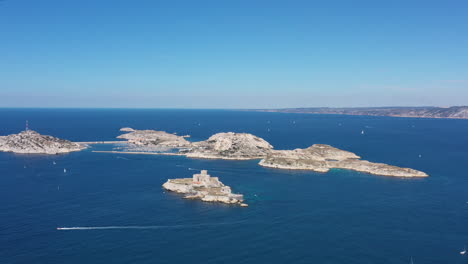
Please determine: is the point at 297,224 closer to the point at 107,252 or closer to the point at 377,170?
the point at 107,252

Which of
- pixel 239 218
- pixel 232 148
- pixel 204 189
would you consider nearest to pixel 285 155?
pixel 232 148

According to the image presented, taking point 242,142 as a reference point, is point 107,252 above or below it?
below

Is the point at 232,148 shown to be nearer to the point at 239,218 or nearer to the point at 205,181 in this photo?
the point at 205,181

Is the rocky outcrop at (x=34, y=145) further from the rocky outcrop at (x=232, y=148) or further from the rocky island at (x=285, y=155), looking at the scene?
the rocky outcrop at (x=232, y=148)

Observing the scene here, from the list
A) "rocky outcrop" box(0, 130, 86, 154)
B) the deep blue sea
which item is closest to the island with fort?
"rocky outcrop" box(0, 130, 86, 154)

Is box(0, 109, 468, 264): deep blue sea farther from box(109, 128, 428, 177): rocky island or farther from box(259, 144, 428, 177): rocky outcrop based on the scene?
box(109, 128, 428, 177): rocky island

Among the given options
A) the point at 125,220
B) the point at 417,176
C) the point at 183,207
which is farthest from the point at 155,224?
the point at 417,176
